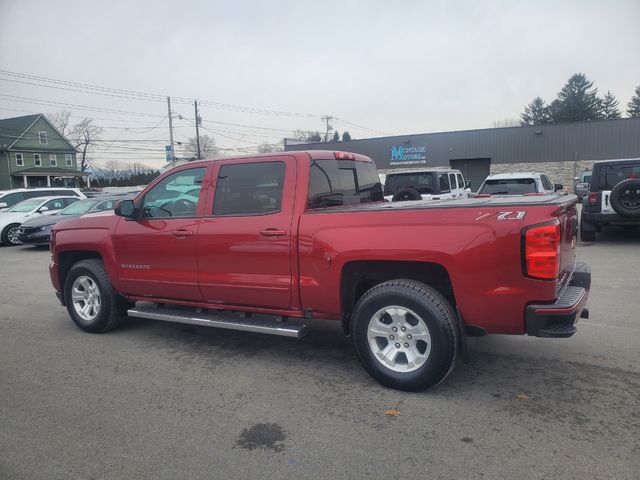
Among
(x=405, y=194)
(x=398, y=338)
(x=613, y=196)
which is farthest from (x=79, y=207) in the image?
(x=613, y=196)

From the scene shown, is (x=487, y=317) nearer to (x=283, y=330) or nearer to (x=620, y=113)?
(x=283, y=330)

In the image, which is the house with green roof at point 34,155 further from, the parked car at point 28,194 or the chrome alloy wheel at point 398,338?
the chrome alloy wheel at point 398,338

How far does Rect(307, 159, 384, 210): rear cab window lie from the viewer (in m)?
4.45

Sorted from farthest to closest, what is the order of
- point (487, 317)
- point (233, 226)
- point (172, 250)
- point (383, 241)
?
point (172, 250) → point (233, 226) → point (383, 241) → point (487, 317)

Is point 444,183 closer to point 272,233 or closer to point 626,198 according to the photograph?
point 626,198

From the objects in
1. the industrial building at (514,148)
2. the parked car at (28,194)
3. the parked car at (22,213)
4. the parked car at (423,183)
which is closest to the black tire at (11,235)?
the parked car at (22,213)

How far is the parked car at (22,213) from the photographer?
15396mm

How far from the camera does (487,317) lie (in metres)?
3.53

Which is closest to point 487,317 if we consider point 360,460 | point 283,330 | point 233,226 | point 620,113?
point 360,460

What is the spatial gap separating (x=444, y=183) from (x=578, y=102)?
63502 mm

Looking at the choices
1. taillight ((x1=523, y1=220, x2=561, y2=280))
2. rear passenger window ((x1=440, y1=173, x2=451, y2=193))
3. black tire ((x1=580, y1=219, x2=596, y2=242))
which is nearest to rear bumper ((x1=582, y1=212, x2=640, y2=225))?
black tire ((x1=580, y1=219, x2=596, y2=242))

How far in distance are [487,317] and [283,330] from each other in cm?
168

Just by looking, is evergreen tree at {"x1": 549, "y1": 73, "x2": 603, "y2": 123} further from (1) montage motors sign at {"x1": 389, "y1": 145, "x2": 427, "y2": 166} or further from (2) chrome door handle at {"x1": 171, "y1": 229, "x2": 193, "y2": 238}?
(2) chrome door handle at {"x1": 171, "y1": 229, "x2": 193, "y2": 238}

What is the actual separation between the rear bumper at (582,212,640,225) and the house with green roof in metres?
49.5
